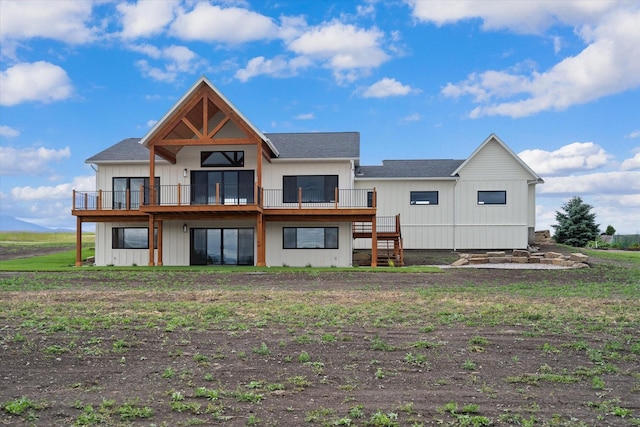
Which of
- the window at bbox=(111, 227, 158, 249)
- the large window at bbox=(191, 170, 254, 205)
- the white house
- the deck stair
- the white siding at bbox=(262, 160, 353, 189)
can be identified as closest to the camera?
the white house

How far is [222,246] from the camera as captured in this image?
27.1 m

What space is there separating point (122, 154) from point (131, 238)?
13.5 feet

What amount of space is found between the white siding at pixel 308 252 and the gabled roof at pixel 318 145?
3.11 metres

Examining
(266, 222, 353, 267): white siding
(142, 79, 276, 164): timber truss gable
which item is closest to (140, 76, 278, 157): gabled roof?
(142, 79, 276, 164): timber truss gable

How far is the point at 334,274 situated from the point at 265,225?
241 inches

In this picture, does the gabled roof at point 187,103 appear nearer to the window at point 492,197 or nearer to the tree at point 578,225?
the window at point 492,197

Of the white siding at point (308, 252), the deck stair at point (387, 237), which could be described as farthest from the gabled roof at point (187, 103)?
the deck stair at point (387, 237)

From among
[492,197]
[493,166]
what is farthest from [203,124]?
[492,197]

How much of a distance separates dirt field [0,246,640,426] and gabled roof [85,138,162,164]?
1422 cm

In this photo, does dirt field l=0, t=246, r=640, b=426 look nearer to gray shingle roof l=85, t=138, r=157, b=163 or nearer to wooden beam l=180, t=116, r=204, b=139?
wooden beam l=180, t=116, r=204, b=139

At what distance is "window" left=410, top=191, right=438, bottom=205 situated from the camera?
32312mm

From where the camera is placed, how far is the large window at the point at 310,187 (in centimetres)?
2684

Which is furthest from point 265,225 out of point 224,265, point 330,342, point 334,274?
point 330,342

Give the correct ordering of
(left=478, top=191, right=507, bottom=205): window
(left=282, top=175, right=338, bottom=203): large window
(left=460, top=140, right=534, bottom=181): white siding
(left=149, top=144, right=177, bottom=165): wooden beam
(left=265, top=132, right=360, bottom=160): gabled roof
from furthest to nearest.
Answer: (left=478, top=191, right=507, bottom=205): window, (left=460, top=140, right=534, bottom=181): white siding, (left=282, top=175, right=338, bottom=203): large window, (left=265, top=132, right=360, bottom=160): gabled roof, (left=149, top=144, right=177, bottom=165): wooden beam
